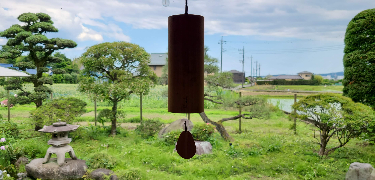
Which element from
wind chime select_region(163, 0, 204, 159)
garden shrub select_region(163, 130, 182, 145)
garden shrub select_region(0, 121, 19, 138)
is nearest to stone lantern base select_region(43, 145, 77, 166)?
garden shrub select_region(163, 130, 182, 145)

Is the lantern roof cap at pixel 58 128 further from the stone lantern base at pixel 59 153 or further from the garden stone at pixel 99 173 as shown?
the garden stone at pixel 99 173

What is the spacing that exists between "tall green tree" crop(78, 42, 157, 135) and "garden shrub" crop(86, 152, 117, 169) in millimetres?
2742

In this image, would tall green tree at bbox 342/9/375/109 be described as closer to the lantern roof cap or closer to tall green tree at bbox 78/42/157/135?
tall green tree at bbox 78/42/157/135

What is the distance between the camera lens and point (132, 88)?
739cm

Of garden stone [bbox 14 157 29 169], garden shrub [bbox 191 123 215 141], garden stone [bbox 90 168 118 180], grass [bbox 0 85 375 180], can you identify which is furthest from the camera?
garden shrub [bbox 191 123 215 141]

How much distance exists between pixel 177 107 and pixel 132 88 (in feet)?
21.0

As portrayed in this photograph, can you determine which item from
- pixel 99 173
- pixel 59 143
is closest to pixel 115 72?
pixel 59 143

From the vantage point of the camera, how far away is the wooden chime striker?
1.16m

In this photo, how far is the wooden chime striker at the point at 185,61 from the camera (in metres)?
1.16

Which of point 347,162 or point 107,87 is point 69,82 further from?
point 347,162

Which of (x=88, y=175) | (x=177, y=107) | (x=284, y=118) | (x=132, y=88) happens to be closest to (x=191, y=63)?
(x=177, y=107)

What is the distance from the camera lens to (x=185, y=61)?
117cm

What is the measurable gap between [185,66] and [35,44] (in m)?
8.89

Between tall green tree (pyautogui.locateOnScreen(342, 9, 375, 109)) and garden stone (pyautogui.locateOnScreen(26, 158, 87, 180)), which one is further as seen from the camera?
tall green tree (pyautogui.locateOnScreen(342, 9, 375, 109))
